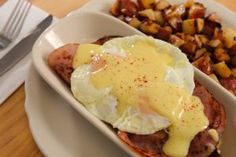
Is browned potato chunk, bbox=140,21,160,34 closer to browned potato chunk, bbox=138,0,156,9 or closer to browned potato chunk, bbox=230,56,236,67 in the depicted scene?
browned potato chunk, bbox=138,0,156,9

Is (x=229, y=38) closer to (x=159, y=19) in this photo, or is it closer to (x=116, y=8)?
(x=159, y=19)

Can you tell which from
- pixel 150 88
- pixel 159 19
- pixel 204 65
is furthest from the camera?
pixel 159 19

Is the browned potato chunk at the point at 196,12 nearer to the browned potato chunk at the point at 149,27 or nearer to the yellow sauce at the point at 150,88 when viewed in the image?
the browned potato chunk at the point at 149,27

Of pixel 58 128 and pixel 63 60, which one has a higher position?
pixel 63 60

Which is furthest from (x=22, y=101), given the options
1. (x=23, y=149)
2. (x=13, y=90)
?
(x=23, y=149)

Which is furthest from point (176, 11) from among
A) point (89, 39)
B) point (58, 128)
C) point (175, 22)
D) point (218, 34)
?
point (58, 128)

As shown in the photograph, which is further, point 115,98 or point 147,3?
point 147,3

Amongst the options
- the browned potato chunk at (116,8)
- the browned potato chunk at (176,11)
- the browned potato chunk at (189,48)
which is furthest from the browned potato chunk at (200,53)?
the browned potato chunk at (116,8)
